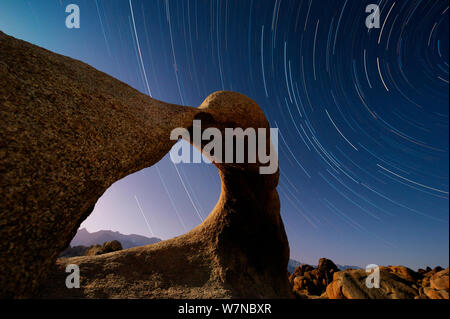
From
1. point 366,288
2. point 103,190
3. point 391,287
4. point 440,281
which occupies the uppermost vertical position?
point 103,190

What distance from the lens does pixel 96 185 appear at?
3.44m

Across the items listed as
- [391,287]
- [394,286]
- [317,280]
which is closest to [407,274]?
[394,286]

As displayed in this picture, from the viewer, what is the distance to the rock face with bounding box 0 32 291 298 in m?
2.56

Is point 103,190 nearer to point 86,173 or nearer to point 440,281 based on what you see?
point 86,173

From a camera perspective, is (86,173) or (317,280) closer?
(86,173)

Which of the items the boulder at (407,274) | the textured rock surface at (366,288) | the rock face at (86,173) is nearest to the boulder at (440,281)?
the textured rock surface at (366,288)

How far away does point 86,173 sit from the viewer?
3266 mm

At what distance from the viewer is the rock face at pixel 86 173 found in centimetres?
256

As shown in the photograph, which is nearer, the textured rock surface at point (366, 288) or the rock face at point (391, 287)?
the rock face at point (391, 287)

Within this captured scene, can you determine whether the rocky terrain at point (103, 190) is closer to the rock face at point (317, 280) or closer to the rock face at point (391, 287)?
the rock face at point (391, 287)

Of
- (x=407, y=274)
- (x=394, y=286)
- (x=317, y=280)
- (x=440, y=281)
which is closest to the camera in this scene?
(x=440, y=281)

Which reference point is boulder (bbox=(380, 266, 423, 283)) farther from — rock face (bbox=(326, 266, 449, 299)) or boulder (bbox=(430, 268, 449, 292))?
boulder (bbox=(430, 268, 449, 292))

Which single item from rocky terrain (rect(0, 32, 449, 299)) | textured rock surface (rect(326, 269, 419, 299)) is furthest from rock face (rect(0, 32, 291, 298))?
textured rock surface (rect(326, 269, 419, 299))

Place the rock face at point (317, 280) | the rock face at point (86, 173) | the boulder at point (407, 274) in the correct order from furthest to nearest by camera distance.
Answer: the rock face at point (317, 280) → the boulder at point (407, 274) → the rock face at point (86, 173)
